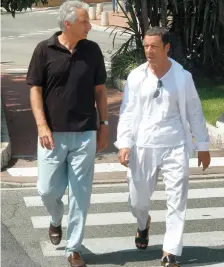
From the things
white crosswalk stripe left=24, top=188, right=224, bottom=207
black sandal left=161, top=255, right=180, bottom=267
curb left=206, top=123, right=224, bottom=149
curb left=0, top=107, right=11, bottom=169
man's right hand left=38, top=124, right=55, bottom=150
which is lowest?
curb left=206, top=123, right=224, bottom=149

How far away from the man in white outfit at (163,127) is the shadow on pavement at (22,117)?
4670 mm

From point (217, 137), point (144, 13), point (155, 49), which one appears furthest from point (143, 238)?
point (144, 13)

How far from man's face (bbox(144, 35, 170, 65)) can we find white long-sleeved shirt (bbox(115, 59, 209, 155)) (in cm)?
13

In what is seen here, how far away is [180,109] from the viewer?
19.6 ft

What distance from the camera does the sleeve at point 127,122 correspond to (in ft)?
19.8

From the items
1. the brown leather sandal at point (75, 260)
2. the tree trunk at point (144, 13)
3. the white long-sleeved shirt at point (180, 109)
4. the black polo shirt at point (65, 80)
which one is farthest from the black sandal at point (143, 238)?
the tree trunk at point (144, 13)

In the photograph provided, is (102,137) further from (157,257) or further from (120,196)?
(120,196)

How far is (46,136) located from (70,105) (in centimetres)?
30

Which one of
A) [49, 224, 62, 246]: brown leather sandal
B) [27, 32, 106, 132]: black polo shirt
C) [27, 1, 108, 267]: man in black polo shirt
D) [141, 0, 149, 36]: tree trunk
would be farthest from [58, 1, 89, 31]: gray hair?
[141, 0, 149, 36]: tree trunk

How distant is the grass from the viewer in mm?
12506

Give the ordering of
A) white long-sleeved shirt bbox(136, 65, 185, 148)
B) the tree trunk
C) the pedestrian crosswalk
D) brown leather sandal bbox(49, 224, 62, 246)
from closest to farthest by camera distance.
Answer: white long-sleeved shirt bbox(136, 65, 185, 148) → brown leather sandal bbox(49, 224, 62, 246) → the pedestrian crosswalk → the tree trunk

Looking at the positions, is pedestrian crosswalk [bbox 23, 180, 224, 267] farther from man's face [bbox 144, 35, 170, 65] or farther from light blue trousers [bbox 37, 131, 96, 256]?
man's face [bbox 144, 35, 170, 65]

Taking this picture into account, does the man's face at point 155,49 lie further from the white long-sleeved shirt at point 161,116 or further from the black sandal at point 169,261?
the black sandal at point 169,261

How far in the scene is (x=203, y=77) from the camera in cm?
1659
